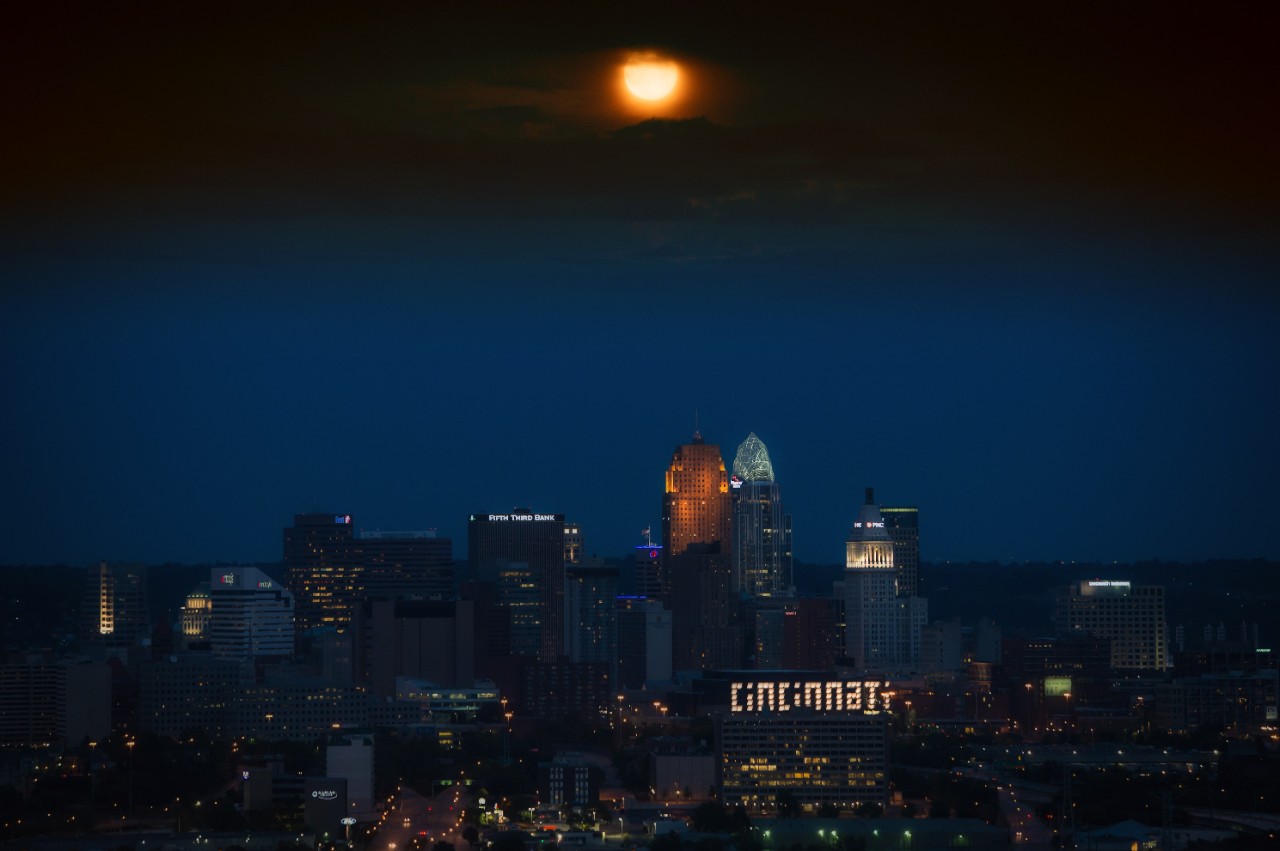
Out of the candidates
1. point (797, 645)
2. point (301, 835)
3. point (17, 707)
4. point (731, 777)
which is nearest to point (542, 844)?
point (301, 835)

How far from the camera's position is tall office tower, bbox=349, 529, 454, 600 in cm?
4191

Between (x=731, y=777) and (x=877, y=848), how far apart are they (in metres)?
4.77

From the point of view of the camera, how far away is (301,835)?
807 inches

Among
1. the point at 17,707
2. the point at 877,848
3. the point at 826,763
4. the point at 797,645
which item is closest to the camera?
the point at 877,848

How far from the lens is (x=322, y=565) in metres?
42.4

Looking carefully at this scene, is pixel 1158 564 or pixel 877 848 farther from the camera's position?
pixel 1158 564

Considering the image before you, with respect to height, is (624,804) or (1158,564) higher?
(1158,564)

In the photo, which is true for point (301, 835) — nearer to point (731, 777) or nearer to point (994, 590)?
point (731, 777)

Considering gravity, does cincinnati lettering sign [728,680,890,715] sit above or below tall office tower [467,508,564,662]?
below

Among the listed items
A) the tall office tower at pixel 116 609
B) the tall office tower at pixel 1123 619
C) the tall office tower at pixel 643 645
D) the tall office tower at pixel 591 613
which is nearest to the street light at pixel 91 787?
the tall office tower at pixel 116 609

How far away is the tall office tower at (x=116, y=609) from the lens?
2947cm

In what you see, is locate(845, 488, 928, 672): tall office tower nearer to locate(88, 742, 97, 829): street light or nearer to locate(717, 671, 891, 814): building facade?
locate(717, 671, 891, 814): building facade

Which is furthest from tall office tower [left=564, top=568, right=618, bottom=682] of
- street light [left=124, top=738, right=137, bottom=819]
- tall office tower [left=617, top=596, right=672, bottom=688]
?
street light [left=124, top=738, right=137, bottom=819]

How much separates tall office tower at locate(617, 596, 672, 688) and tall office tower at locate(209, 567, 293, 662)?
16.1 ft
